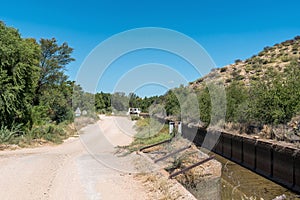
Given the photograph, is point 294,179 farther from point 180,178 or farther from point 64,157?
point 64,157

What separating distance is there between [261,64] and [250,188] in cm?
5412

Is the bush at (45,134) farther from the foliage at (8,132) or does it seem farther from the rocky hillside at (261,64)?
the rocky hillside at (261,64)

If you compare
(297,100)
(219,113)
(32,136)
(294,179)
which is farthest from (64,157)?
(219,113)

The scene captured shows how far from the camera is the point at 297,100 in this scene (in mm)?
17281

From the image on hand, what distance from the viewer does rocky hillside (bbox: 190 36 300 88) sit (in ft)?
179

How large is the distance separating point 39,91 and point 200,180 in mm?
27953

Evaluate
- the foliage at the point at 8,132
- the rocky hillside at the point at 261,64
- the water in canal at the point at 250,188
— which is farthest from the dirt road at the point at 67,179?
the rocky hillside at the point at 261,64

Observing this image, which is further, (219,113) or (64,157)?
(219,113)

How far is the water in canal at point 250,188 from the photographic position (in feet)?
37.7

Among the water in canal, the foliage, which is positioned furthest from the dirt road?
the foliage

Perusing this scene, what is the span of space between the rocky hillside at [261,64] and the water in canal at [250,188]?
123ft

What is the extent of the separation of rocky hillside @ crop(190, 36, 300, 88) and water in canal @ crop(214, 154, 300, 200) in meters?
A: 37.5

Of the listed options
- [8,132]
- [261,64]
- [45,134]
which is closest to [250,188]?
[8,132]

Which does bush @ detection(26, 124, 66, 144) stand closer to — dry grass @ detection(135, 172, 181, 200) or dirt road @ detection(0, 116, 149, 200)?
dirt road @ detection(0, 116, 149, 200)
